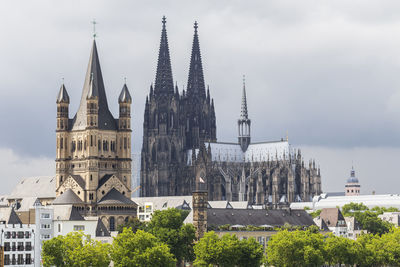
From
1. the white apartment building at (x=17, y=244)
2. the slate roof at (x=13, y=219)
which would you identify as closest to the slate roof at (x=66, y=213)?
the slate roof at (x=13, y=219)

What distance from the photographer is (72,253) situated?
137 metres

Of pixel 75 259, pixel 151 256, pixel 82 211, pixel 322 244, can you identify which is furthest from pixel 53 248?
pixel 82 211

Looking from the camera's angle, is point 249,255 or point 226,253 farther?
point 249,255

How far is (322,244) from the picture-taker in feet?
541

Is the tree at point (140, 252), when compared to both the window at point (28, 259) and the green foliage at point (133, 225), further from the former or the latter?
the green foliage at point (133, 225)

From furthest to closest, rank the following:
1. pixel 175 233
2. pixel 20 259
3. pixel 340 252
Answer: pixel 340 252 < pixel 175 233 < pixel 20 259

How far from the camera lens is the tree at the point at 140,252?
138m

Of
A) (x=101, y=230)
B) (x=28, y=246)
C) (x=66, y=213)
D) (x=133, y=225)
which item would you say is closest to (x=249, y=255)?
(x=28, y=246)

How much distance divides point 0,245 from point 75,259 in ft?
73.2

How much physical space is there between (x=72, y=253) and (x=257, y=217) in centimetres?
5644

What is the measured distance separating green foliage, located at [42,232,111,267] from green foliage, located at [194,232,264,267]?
15.5m

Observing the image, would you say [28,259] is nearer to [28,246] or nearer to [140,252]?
[28,246]

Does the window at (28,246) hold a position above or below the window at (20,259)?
above

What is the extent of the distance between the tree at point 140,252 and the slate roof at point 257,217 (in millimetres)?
32999
